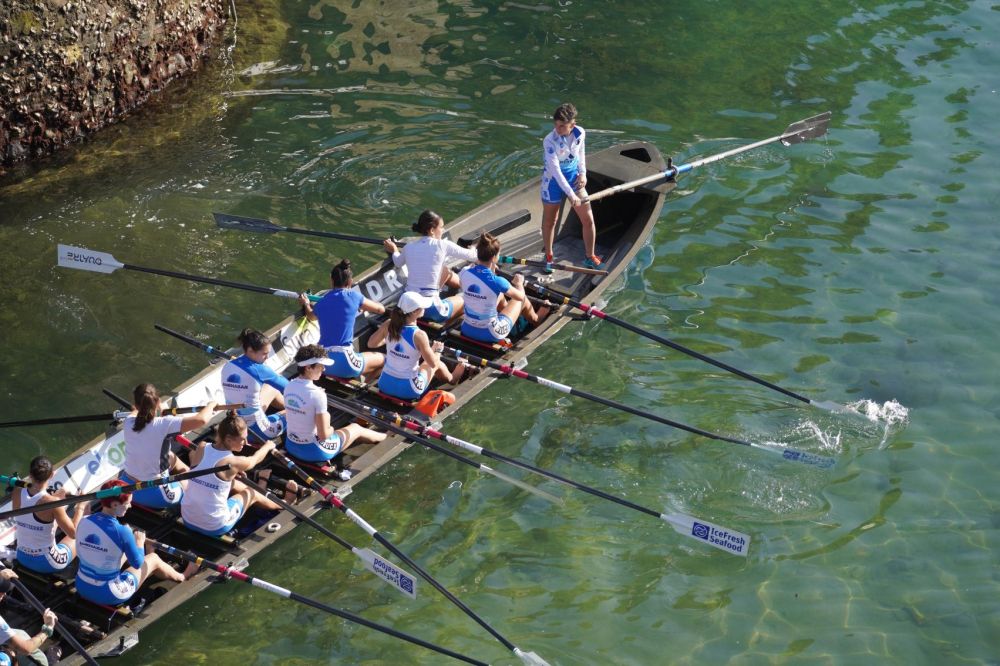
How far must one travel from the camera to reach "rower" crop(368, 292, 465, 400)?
12719 mm

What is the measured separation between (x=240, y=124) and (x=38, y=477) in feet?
35.6

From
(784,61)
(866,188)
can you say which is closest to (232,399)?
(866,188)

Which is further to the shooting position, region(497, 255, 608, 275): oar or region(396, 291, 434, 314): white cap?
region(497, 255, 608, 275): oar

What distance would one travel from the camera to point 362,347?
46.5 ft

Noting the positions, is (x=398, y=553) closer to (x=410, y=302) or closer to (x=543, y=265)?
(x=410, y=302)

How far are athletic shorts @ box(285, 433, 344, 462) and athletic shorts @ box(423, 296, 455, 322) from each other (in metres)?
2.79

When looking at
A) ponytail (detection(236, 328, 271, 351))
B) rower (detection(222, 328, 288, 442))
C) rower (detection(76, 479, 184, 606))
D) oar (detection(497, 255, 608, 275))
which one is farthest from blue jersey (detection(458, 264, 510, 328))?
rower (detection(76, 479, 184, 606))

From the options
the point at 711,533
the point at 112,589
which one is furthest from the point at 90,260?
the point at 711,533

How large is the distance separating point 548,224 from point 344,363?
424 cm

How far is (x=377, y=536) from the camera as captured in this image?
1094cm

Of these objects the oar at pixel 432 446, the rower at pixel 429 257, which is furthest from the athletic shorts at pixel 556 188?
the oar at pixel 432 446

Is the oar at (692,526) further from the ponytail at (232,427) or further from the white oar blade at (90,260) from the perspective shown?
the white oar blade at (90,260)

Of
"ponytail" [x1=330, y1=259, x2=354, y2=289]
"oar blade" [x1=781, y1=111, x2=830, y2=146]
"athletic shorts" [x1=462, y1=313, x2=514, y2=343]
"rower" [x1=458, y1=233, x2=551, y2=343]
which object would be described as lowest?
"athletic shorts" [x1=462, y1=313, x2=514, y2=343]

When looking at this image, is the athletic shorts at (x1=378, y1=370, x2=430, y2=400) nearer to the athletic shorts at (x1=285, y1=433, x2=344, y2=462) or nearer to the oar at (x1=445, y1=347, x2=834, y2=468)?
the oar at (x1=445, y1=347, x2=834, y2=468)
